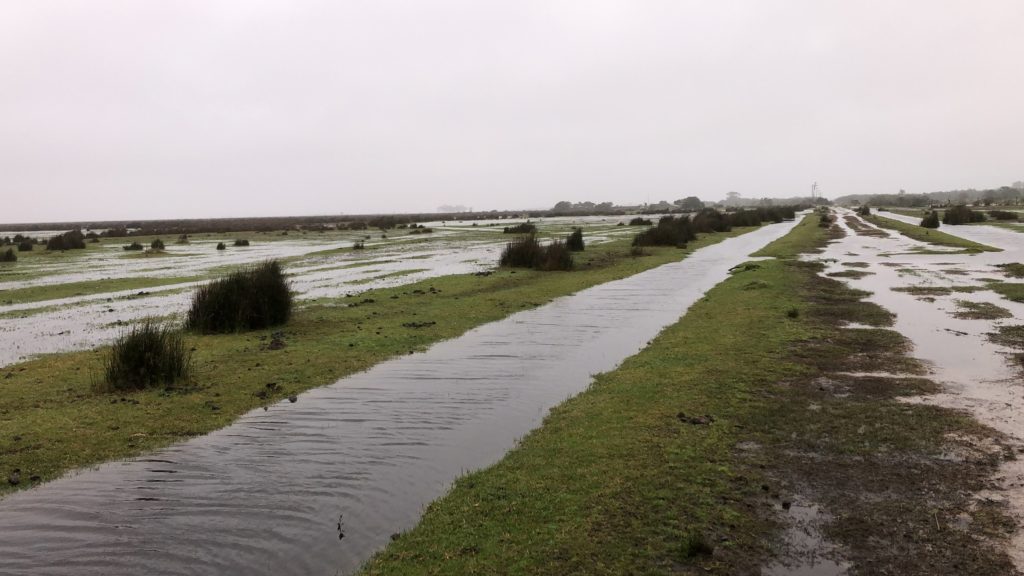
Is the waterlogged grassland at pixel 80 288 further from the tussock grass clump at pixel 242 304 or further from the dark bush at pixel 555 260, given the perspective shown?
the dark bush at pixel 555 260

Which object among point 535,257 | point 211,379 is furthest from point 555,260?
point 211,379

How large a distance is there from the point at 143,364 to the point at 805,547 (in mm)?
12206

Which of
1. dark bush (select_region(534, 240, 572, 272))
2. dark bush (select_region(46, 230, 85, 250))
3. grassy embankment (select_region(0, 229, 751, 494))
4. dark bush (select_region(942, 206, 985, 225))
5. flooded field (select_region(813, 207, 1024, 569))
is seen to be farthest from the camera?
dark bush (select_region(942, 206, 985, 225))

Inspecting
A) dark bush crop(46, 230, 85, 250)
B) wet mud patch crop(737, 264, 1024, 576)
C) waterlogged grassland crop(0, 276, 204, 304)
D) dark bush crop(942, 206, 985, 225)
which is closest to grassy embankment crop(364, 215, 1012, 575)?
wet mud patch crop(737, 264, 1024, 576)

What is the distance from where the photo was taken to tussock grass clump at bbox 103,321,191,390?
1156cm

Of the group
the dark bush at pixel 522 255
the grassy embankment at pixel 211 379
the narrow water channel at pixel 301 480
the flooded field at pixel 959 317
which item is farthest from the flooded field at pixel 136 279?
the flooded field at pixel 959 317

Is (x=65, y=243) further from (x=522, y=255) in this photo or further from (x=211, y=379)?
(x=211, y=379)

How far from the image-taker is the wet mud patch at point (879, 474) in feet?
18.4

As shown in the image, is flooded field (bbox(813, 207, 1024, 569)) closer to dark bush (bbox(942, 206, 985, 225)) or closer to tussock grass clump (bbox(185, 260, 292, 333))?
tussock grass clump (bbox(185, 260, 292, 333))

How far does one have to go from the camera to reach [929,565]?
17.7 ft

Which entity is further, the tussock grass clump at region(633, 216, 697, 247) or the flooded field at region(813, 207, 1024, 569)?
the tussock grass clump at region(633, 216, 697, 247)

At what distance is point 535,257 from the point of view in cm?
3284

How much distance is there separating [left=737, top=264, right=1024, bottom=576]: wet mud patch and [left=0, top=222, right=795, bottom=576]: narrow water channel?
392cm

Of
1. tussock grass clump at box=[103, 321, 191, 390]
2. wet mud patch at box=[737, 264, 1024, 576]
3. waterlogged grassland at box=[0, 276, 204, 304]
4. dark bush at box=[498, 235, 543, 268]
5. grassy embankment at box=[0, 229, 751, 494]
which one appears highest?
dark bush at box=[498, 235, 543, 268]
